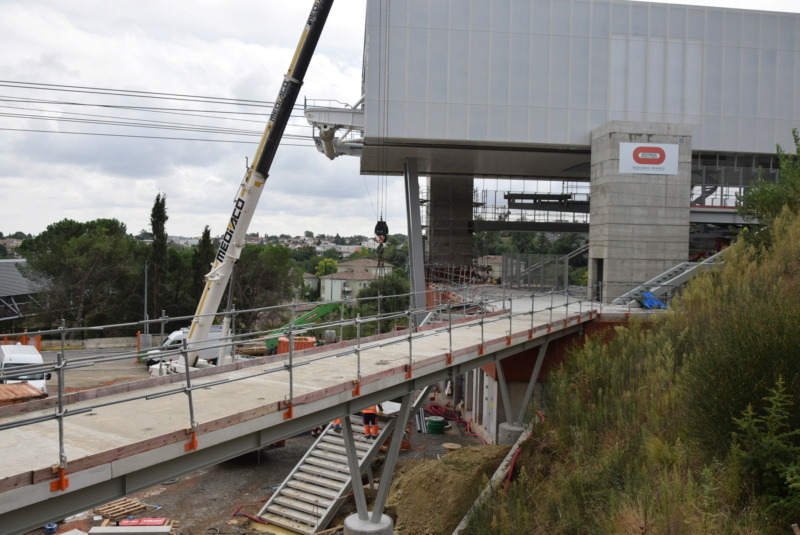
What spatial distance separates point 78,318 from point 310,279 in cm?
6540

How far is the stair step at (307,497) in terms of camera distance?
1569 cm

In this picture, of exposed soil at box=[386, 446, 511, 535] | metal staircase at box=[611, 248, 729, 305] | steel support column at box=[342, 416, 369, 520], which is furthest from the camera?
metal staircase at box=[611, 248, 729, 305]

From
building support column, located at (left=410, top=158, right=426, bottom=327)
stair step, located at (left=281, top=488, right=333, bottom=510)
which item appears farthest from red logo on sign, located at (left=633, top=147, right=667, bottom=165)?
stair step, located at (left=281, top=488, right=333, bottom=510)

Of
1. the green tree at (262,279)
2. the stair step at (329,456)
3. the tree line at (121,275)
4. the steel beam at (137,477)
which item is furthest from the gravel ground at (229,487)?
the green tree at (262,279)

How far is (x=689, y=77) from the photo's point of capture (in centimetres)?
2573

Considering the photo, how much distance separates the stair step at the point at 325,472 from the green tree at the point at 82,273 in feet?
127

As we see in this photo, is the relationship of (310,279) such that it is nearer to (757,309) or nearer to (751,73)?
(751,73)

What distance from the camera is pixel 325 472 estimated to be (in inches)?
661

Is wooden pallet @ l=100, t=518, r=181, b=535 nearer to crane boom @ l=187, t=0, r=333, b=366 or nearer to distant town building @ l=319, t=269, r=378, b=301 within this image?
crane boom @ l=187, t=0, r=333, b=366

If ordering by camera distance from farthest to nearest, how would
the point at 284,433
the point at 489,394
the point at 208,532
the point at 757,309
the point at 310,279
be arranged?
the point at 310,279
the point at 489,394
the point at 208,532
the point at 757,309
the point at 284,433

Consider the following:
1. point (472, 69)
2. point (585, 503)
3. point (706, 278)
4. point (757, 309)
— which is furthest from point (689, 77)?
point (585, 503)

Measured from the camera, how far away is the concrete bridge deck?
Answer: 5.68 m

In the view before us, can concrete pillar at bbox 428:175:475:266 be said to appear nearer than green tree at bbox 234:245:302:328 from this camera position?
Yes

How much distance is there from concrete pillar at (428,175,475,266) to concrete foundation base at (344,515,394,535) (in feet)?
90.3
